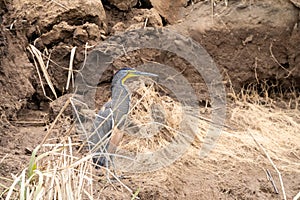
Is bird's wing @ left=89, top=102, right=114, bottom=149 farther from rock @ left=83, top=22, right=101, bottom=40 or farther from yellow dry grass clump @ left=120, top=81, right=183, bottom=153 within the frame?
rock @ left=83, top=22, right=101, bottom=40

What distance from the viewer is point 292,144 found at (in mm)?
4812

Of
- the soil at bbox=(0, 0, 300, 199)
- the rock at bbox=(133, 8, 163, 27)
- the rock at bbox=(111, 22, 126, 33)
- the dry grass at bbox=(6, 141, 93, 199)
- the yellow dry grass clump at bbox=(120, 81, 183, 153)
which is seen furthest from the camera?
the rock at bbox=(133, 8, 163, 27)

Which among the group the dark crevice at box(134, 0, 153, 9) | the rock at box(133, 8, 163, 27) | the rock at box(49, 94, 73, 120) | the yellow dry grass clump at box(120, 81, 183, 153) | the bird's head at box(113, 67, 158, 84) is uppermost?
the dark crevice at box(134, 0, 153, 9)

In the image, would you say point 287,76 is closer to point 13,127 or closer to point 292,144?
point 292,144

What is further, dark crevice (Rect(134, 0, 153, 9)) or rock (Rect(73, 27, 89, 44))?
dark crevice (Rect(134, 0, 153, 9))

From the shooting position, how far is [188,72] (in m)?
5.56

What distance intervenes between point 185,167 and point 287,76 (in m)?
1.64

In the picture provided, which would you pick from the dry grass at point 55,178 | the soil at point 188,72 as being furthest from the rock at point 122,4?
the dry grass at point 55,178

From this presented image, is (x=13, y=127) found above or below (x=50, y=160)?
below

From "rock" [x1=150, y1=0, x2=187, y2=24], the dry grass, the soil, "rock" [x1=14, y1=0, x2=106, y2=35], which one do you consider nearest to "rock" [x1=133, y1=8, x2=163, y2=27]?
the soil

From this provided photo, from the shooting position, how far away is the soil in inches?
167

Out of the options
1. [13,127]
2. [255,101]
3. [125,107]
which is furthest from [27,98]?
[255,101]

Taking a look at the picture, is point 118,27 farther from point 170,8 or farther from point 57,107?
point 57,107

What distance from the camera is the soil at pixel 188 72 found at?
4250 mm
